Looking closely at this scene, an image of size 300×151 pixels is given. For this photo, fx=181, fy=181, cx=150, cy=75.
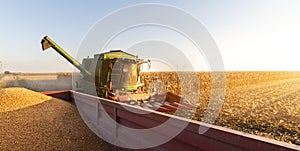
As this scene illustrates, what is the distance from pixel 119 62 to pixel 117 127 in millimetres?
3458

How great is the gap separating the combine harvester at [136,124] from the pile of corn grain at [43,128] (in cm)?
21

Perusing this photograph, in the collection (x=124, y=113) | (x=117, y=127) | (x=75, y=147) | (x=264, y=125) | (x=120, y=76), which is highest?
(x=120, y=76)

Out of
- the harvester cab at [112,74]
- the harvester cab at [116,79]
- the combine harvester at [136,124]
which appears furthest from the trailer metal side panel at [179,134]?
the harvester cab at [112,74]

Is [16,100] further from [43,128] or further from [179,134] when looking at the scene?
[179,134]

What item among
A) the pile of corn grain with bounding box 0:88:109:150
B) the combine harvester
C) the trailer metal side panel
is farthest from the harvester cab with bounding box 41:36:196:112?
the trailer metal side panel

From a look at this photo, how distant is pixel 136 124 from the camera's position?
2291 millimetres

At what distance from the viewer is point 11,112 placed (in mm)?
Result: 4391

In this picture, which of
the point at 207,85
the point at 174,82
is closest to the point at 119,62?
the point at 174,82

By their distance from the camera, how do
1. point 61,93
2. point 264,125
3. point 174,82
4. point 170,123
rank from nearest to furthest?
point 170,123 → point 264,125 → point 61,93 → point 174,82

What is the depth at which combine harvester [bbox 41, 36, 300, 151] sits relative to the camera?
1.35m

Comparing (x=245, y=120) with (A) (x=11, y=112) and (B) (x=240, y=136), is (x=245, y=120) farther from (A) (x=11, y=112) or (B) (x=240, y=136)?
(A) (x=11, y=112)

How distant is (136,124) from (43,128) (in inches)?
84.2

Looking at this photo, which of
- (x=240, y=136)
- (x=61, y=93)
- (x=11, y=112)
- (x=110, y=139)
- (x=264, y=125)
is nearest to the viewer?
(x=240, y=136)

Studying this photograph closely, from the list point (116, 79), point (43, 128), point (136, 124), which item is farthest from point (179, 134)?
point (116, 79)
